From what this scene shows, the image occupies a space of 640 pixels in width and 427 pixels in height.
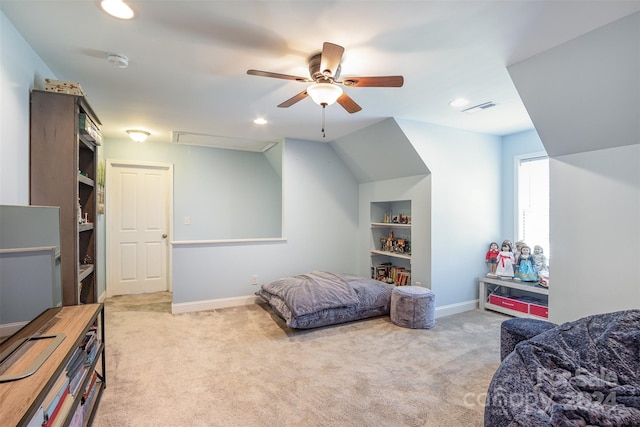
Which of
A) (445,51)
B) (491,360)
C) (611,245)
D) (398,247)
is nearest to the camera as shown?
(445,51)

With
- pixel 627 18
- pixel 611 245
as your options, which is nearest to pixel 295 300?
pixel 611 245

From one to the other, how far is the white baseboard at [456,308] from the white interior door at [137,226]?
4123 millimetres

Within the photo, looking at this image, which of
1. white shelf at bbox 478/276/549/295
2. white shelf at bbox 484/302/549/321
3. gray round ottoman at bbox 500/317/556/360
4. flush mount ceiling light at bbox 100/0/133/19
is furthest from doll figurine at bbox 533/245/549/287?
flush mount ceiling light at bbox 100/0/133/19

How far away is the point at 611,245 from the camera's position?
2322mm

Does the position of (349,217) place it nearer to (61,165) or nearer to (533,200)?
(533,200)

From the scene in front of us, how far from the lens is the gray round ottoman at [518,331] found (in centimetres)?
212

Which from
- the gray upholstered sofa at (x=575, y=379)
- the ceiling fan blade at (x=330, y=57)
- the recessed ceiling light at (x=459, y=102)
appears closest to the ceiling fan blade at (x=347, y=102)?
the ceiling fan blade at (x=330, y=57)

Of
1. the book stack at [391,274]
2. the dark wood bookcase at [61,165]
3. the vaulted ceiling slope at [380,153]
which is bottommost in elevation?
the book stack at [391,274]

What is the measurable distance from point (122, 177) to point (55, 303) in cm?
350

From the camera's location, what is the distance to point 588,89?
214 centimetres

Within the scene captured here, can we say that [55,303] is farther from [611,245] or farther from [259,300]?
[611,245]

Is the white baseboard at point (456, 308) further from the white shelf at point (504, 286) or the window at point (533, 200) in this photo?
the window at point (533, 200)

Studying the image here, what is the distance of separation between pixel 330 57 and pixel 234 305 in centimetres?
A: 340

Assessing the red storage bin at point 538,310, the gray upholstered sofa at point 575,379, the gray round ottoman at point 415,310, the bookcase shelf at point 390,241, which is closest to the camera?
the gray upholstered sofa at point 575,379
